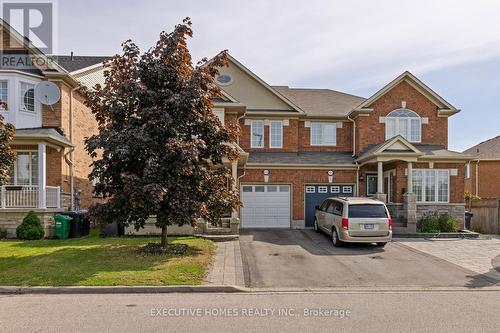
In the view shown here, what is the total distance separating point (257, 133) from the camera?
69.9ft

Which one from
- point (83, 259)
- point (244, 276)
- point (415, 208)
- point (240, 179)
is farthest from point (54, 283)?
point (415, 208)

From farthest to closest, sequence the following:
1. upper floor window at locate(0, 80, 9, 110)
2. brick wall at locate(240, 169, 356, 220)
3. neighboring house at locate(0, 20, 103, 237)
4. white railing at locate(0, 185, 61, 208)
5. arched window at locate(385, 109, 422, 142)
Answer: arched window at locate(385, 109, 422, 142) → brick wall at locate(240, 169, 356, 220) → upper floor window at locate(0, 80, 9, 110) → white railing at locate(0, 185, 61, 208) → neighboring house at locate(0, 20, 103, 237)

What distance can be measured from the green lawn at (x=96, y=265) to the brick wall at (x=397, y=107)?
1098 centimetres

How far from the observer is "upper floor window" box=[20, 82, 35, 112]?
16.8 meters

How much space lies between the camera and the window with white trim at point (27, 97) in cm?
1673

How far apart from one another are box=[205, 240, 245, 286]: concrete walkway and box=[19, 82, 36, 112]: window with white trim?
9.95 m

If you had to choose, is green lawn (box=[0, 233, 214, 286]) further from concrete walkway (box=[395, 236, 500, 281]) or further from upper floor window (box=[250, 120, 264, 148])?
upper floor window (box=[250, 120, 264, 148])

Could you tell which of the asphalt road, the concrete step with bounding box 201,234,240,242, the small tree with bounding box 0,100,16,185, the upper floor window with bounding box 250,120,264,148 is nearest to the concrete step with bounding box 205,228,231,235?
the concrete step with bounding box 201,234,240,242

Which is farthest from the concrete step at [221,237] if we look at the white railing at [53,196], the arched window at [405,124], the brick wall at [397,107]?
the arched window at [405,124]

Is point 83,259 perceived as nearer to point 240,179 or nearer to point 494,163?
point 240,179

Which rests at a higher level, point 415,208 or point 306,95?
point 306,95

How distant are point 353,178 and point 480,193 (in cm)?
1523

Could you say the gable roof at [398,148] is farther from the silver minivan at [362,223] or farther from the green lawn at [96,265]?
the green lawn at [96,265]

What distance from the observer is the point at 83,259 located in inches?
432
